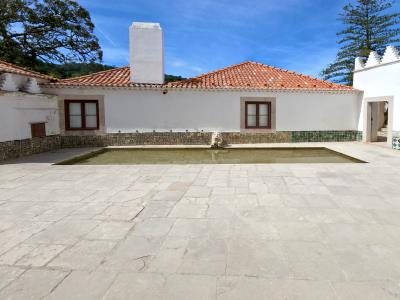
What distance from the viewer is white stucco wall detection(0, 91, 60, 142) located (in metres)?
9.45

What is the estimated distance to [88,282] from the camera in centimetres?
251

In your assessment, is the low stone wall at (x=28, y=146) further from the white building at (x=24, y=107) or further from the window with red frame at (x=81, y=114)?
the window with red frame at (x=81, y=114)

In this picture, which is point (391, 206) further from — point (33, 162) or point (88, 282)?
point (33, 162)

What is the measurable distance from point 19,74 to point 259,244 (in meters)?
11.2

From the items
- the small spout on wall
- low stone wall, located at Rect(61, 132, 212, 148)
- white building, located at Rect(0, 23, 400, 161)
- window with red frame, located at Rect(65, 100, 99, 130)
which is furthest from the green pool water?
window with red frame, located at Rect(65, 100, 99, 130)

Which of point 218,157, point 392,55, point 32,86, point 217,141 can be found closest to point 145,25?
point 32,86

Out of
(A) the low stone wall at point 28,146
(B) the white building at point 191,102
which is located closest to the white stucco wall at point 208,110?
(B) the white building at point 191,102

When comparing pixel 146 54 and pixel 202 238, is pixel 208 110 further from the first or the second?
pixel 202 238

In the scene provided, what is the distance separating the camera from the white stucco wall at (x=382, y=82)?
11.4 metres

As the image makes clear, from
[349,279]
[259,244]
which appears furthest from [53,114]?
[349,279]

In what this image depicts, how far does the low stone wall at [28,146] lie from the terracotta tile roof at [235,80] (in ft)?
8.47

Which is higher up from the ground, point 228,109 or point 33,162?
point 228,109

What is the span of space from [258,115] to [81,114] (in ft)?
28.3

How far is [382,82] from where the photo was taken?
40.2ft
